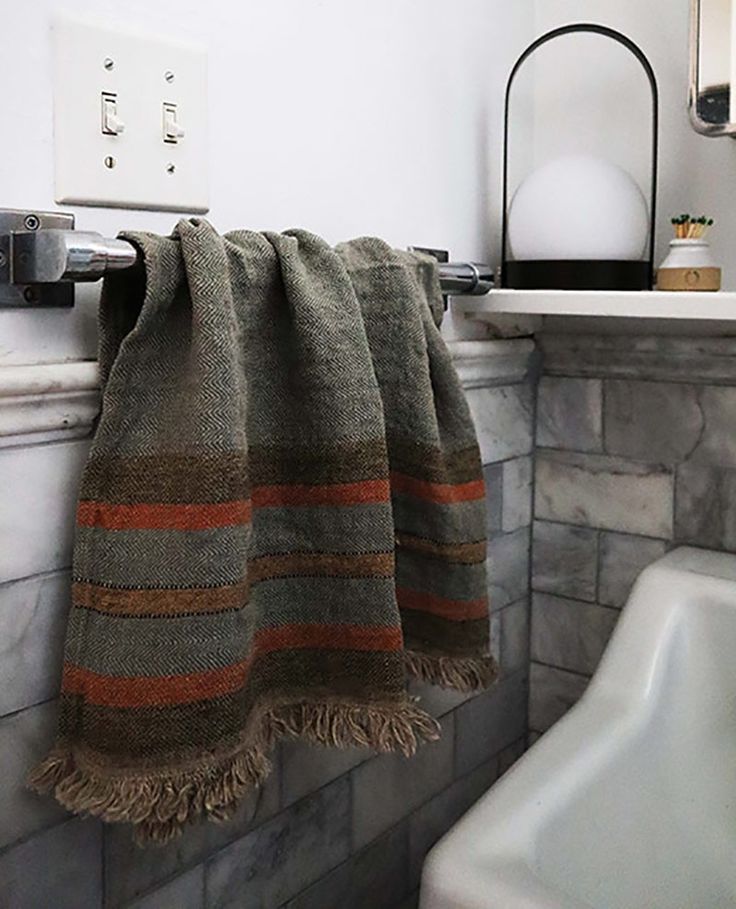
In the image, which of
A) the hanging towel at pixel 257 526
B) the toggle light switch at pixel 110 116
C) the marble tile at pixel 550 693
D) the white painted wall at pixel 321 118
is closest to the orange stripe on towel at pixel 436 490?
the hanging towel at pixel 257 526

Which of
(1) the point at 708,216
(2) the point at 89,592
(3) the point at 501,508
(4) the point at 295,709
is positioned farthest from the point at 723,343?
(2) the point at 89,592

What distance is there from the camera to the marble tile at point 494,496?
3.68 ft

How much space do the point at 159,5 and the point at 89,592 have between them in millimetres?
418

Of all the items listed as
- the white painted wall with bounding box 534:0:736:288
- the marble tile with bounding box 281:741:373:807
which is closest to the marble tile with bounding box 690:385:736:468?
the white painted wall with bounding box 534:0:736:288

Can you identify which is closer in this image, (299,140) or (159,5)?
(159,5)

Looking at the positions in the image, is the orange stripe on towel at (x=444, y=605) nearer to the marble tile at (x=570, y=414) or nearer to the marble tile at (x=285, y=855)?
the marble tile at (x=285, y=855)

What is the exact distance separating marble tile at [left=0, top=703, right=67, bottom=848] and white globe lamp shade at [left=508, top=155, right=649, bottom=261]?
63cm

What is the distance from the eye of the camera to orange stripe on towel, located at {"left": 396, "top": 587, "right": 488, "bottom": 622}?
833 millimetres

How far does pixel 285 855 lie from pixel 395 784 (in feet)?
0.55

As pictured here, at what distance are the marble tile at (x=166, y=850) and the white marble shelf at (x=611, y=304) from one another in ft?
1.60

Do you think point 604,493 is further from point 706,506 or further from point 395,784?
point 395,784

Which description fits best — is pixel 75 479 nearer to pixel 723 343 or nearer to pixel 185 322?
pixel 185 322

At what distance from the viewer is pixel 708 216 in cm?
106

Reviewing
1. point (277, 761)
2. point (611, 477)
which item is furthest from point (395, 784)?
point (611, 477)
